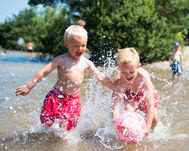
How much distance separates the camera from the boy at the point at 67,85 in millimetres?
4188

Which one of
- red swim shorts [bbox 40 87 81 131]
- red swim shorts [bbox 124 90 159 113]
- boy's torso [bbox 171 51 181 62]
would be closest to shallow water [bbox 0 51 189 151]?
red swim shorts [bbox 40 87 81 131]

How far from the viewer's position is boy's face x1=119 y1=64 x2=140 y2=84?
3928mm

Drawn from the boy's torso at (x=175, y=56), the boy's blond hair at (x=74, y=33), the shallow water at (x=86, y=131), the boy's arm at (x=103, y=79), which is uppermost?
the boy's blond hair at (x=74, y=33)

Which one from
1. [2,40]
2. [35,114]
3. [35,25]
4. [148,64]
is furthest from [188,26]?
[2,40]

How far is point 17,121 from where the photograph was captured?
5.18m

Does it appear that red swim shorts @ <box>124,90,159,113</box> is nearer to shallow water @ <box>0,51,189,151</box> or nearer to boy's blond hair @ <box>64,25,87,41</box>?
shallow water @ <box>0,51,189,151</box>

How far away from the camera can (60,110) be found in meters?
4.23

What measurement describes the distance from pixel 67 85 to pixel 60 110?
0.36 m

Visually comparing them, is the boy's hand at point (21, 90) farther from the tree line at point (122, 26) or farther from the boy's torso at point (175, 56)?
the tree line at point (122, 26)

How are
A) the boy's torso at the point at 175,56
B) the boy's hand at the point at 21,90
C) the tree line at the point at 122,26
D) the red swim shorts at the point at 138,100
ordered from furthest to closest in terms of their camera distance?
1. the tree line at the point at 122,26
2. the boy's torso at the point at 175,56
3. the red swim shorts at the point at 138,100
4. the boy's hand at the point at 21,90

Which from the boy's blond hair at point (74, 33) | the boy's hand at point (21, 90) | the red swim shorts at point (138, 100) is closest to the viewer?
the boy's hand at point (21, 90)

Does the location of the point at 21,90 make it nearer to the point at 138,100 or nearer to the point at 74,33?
the point at 74,33

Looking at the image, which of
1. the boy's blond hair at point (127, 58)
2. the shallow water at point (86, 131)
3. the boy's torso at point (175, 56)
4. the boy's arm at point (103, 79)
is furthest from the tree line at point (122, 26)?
the boy's blond hair at point (127, 58)

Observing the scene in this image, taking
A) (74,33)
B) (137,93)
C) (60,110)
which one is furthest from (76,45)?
(137,93)
